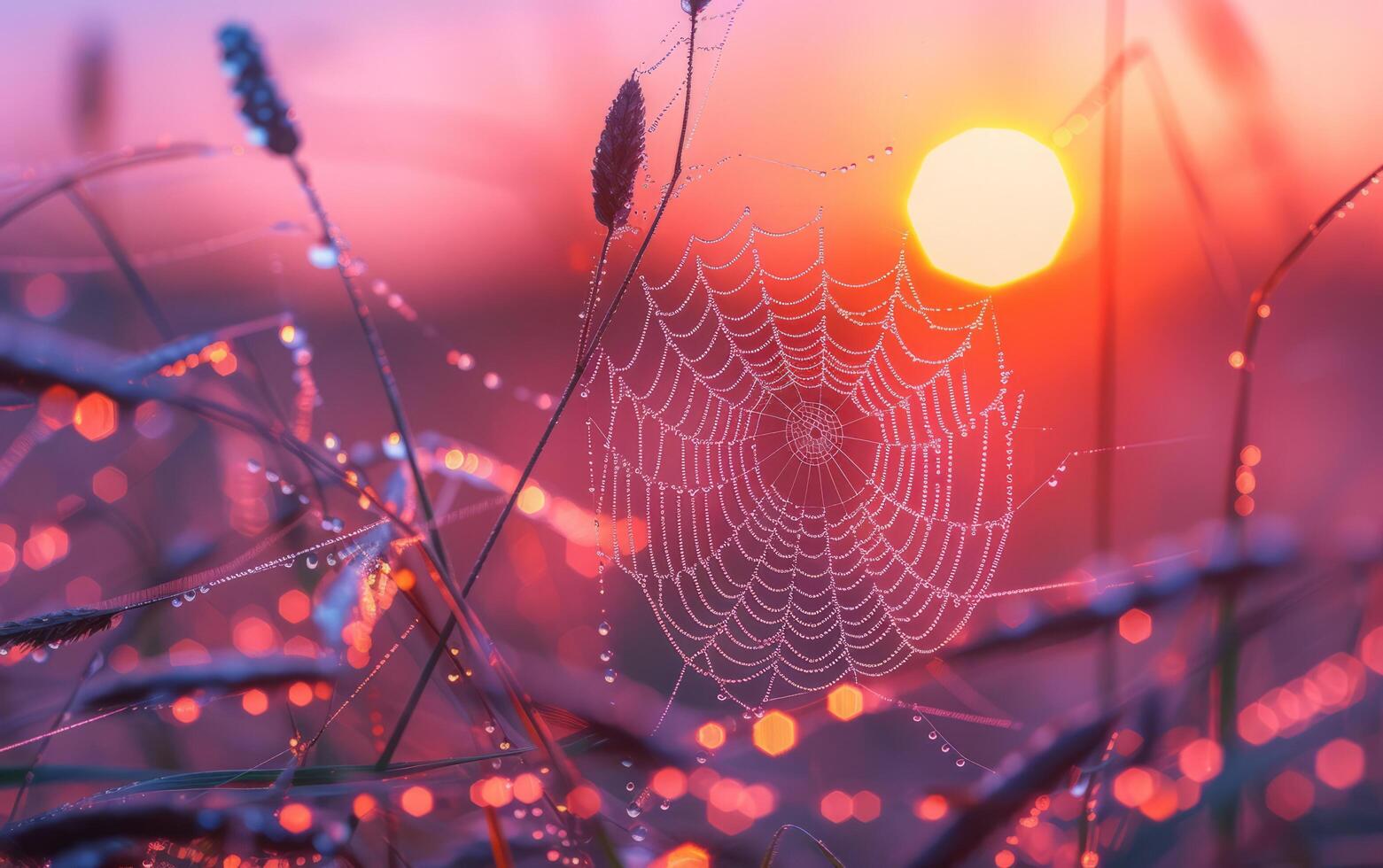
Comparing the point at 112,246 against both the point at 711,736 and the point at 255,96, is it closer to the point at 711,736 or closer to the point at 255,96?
the point at 255,96

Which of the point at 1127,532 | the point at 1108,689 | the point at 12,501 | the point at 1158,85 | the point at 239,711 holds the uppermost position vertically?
the point at 1158,85

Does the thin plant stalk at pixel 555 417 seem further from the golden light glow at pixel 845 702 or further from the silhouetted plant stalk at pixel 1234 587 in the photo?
the silhouetted plant stalk at pixel 1234 587

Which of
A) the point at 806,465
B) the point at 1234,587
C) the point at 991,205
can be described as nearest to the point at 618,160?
the point at 1234,587

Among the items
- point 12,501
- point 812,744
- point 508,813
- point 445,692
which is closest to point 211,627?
point 12,501

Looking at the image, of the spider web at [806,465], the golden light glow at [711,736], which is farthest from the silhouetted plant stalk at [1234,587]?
the spider web at [806,465]

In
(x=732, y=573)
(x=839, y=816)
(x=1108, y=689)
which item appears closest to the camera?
(x=839, y=816)

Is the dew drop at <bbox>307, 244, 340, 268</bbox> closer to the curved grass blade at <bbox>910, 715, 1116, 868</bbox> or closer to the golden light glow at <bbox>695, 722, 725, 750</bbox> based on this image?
the golden light glow at <bbox>695, 722, 725, 750</bbox>

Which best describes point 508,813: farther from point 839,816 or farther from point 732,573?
point 732,573
